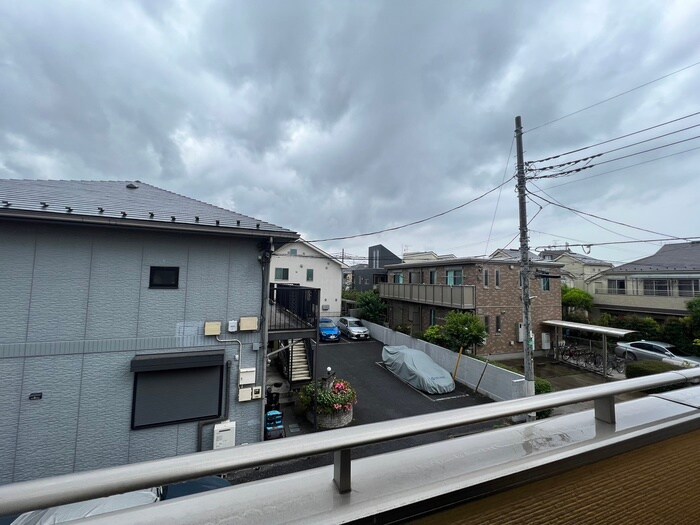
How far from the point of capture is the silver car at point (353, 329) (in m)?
18.3

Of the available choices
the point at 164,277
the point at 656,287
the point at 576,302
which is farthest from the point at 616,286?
the point at 164,277

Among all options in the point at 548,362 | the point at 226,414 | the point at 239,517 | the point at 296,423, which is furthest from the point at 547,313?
the point at 239,517

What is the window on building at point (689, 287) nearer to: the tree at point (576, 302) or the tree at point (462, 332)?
the tree at point (576, 302)

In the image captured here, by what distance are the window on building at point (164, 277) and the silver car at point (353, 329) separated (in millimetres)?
13730

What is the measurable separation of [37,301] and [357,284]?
2826cm

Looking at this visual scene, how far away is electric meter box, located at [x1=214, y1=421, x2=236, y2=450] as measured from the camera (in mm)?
5535

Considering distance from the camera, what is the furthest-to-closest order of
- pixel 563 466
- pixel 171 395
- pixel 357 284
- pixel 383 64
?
pixel 357 284 → pixel 383 64 → pixel 171 395 → pixel 563 466

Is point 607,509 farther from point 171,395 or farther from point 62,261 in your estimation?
point 62,261

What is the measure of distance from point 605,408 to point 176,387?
20.6ft

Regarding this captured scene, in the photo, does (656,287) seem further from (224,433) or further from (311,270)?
(224,433)

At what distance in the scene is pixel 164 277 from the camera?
5531mm

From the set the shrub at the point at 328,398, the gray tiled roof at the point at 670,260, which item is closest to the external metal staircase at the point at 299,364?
the shrub at the point at 328,398

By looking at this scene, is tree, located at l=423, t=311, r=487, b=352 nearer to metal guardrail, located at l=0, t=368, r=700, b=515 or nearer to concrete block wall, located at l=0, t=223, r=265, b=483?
concrete block wall, located at l=0, t=223, r=265, b=483

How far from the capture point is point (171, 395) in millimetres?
5480
